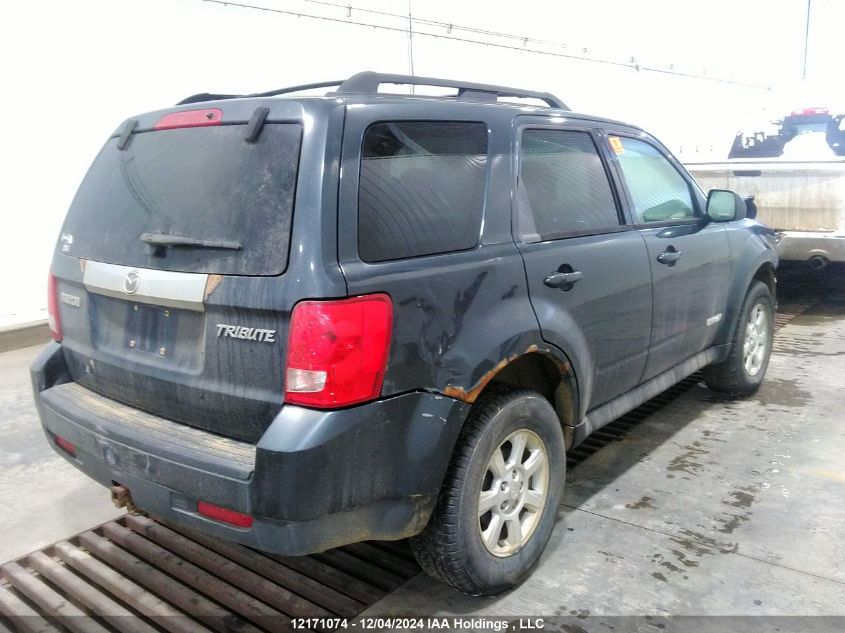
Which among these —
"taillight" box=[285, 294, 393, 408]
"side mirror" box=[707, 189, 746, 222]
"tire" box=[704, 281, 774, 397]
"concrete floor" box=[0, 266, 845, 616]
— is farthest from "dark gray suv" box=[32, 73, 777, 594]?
"tire" box=[704, 281, 774, 397]

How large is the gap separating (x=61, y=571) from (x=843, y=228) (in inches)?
268

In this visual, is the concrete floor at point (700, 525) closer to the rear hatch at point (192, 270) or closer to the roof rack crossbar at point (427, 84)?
the rear hatch at point (192, 270)

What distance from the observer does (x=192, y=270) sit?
228cm

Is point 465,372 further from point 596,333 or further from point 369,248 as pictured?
point 596,333

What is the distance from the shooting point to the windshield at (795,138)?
710 cm

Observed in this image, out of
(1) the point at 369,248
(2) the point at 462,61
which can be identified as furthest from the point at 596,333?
(2) the point at 462,61

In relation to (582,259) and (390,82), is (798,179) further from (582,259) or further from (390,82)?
(390,82)

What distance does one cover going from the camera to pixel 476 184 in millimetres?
→ 2631

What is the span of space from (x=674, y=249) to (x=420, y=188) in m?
1.80

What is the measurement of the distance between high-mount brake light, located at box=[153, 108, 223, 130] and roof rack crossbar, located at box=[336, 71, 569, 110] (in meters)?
0.42

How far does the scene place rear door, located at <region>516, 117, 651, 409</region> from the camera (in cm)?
280

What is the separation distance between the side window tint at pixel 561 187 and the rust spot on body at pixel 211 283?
1.18 metres

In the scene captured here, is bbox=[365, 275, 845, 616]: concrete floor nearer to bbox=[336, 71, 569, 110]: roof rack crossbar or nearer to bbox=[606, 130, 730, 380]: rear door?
bbox=[606, 130, 730, 380]: rear door

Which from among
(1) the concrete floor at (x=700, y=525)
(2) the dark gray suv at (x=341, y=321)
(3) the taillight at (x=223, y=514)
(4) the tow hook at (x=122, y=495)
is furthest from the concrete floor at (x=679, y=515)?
(4) the tow hook at (x=122, y=495)
